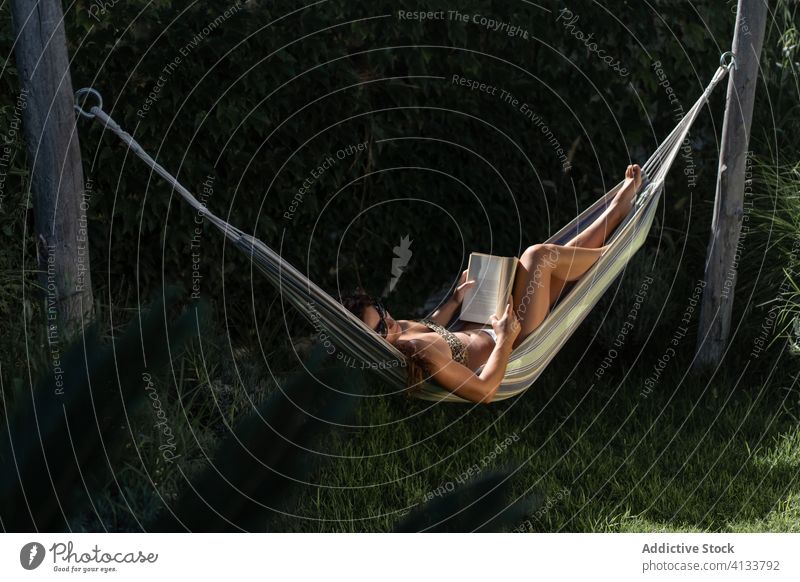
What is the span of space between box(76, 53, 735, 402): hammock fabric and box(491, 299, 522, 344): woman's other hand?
49 millimetres

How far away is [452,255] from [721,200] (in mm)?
1160

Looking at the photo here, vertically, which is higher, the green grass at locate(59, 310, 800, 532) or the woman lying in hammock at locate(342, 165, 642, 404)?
the woman lying in hammock at locate(342, 165, 642, 404)

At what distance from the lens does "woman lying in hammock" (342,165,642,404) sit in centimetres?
292

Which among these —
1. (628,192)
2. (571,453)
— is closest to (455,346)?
(571,453)

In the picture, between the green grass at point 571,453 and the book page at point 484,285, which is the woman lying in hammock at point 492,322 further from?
the green grass at point 571,453

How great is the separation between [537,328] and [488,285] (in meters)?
0.28

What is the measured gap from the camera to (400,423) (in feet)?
11.1

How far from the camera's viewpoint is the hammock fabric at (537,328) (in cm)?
270

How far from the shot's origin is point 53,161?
111 inches

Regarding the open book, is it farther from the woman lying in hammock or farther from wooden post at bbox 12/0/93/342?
wooden post at bbox 12/0/93/342

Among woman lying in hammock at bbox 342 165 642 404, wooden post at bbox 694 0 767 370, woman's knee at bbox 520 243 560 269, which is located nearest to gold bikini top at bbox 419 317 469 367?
woman lying in hammock at bbox 342 165 642 404

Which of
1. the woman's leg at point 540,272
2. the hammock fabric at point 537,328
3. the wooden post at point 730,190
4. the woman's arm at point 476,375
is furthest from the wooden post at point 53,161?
the wooden post at point 730,190

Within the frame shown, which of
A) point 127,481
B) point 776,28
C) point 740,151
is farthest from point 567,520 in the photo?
point 776,28

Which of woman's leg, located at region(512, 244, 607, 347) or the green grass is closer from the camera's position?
the green grass
